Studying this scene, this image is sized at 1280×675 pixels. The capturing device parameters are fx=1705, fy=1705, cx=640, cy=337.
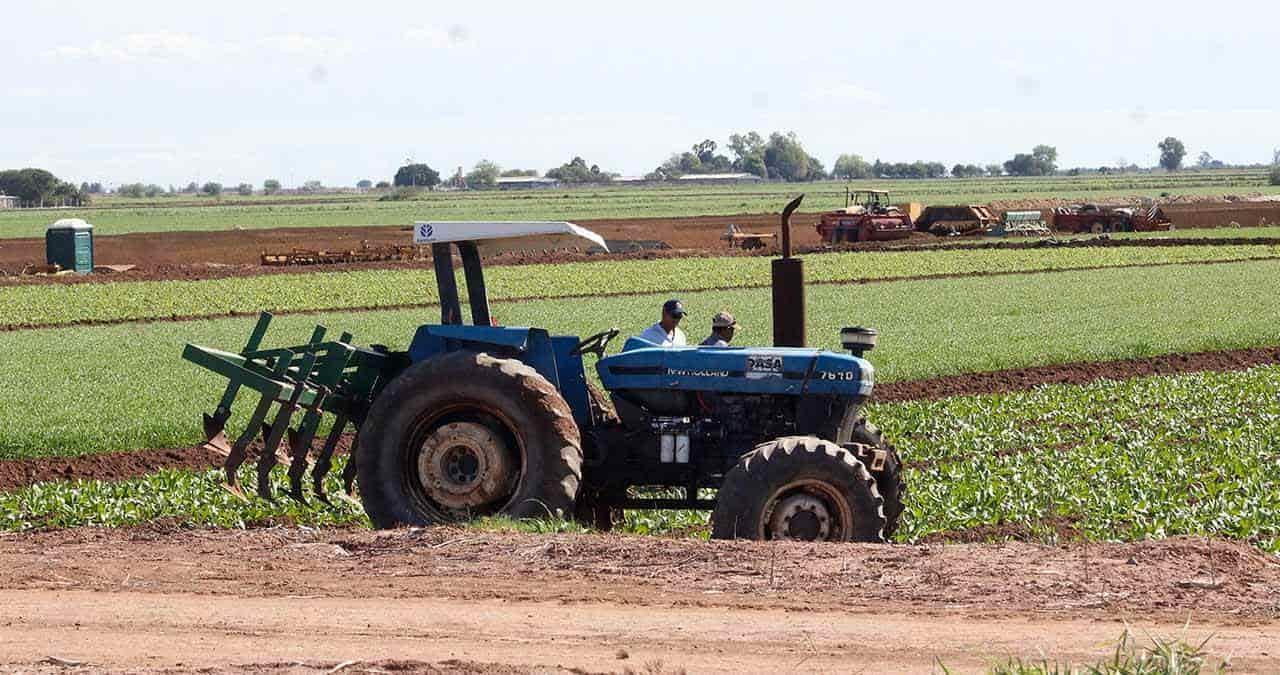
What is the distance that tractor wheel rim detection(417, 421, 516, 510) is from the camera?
Answer: 11742mm

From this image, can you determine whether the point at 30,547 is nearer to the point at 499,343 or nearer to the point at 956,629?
the point at 499,343

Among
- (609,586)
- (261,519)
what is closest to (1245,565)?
(609,586)

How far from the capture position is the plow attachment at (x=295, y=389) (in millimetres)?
12008

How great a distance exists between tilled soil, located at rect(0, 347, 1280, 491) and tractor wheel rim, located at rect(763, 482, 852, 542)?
659 centimetres

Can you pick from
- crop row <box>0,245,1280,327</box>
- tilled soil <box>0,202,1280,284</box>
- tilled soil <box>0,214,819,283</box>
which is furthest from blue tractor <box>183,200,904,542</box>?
tilled soil <box>0,214,819,283</box>

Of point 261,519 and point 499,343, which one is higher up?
point 499,343

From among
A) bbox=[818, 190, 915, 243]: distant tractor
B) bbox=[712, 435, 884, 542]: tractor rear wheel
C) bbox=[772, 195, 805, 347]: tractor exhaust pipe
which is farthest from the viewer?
bbox=[818, 190, 915, 243]: distant tractor

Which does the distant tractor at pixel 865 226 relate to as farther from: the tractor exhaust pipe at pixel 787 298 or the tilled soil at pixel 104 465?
the tractor exhaust pipe at pixel 787 298

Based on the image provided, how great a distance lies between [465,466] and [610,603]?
9.30 ft

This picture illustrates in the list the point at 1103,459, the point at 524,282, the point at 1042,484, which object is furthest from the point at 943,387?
the point at 524,282

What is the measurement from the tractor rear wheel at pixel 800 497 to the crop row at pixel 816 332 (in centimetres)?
980

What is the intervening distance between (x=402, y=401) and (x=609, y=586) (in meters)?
2.60

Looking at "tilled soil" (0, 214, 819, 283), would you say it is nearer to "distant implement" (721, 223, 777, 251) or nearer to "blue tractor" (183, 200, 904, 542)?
"distant implement" (721, 223, 777, 251)

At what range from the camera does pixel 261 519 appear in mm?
13805
